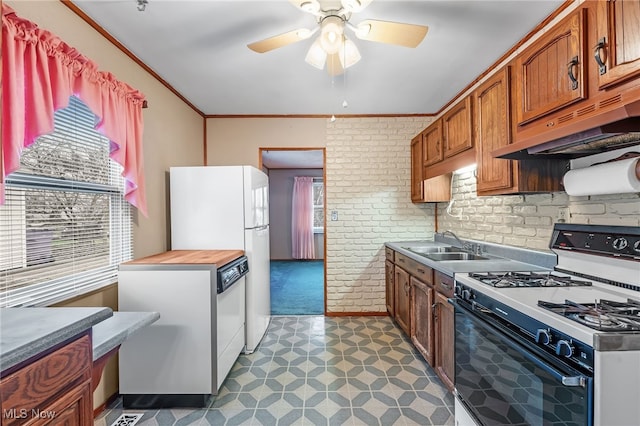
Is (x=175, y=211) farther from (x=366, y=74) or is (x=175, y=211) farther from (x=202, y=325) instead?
(x=366, y=74)

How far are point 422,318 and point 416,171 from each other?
174 cm

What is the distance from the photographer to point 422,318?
101 inches

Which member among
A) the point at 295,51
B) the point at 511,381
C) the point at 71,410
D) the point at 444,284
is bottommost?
the point at 511,381

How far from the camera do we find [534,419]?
1177 millimetres

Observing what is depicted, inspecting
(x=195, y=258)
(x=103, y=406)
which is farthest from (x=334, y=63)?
(x=103, y=406)

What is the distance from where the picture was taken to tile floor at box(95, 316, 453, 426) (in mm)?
1978

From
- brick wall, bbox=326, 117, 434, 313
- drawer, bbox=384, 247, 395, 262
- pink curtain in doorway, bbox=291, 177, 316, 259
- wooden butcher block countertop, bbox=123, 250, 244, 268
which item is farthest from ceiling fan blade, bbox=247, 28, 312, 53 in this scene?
pink curtain in doorway, bbox=291, 177, 316, 259

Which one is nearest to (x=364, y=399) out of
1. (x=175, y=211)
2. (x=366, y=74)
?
(x=175, y=211)

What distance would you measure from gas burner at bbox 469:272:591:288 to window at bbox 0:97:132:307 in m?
2.27

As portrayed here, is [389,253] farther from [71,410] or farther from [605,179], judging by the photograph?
[71,410]

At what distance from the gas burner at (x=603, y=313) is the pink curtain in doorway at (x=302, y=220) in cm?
663

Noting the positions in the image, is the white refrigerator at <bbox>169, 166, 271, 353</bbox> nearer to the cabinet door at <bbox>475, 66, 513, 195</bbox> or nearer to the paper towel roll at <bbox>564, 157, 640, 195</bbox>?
the cabinet door at <bbox>475, 66, 513, 195</bbox>

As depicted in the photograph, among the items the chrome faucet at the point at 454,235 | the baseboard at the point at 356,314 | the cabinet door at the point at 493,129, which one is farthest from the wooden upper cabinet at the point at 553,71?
the baseboard at the point at 356,314

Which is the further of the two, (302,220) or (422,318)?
(302,220)
